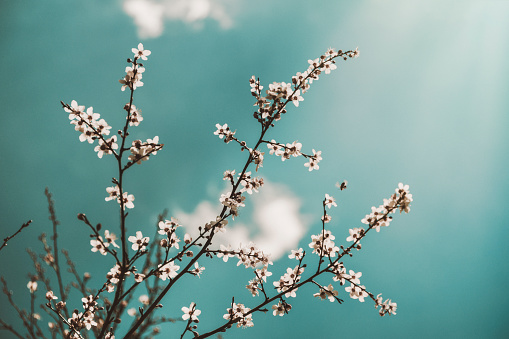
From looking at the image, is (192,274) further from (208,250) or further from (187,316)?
(187,316)

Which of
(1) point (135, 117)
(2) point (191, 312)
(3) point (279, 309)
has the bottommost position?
(2) point (191, 312)

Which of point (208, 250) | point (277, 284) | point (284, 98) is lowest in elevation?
point (208, 250)

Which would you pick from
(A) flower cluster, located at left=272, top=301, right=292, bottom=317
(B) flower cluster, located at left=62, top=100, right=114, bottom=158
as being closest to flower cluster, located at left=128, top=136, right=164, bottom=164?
(B) flower cluster, located at left=62, top=100, right=114, bottom=158

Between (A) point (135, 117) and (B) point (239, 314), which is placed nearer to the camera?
(A) point (135, 117)

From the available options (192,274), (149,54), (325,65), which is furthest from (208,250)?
(325,65)

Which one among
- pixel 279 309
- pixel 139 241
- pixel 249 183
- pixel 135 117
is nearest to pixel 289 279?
pixel 279 309

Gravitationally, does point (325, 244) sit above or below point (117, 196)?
above

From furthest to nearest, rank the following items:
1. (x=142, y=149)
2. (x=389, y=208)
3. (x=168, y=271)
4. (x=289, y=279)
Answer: (x=289, y=279) < (x=389, y=208) < (x=168, y=271) < (x=142, y=149)

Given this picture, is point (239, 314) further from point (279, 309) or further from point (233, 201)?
point (233, 201)

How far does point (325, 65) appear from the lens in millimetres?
4234

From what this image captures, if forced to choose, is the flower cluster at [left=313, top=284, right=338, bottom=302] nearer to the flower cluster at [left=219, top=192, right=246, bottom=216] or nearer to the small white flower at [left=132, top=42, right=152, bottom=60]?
the flower cluster at [left=219, top=192, right=246, bottom=216]

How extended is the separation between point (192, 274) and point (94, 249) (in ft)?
3.74

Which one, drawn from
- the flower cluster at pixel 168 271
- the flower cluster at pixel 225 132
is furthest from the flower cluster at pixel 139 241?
the flower cluster at pixel 225 132

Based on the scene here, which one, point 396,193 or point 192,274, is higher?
point 396,193
